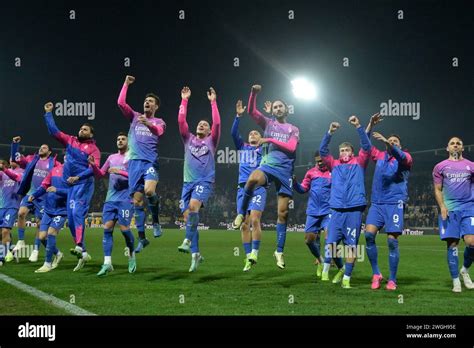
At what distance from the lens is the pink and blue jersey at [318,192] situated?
36.1 ft

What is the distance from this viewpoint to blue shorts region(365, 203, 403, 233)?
8719 millimetres

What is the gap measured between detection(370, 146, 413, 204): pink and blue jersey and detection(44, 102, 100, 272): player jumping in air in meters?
5.07

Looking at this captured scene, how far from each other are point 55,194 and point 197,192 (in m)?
3.41

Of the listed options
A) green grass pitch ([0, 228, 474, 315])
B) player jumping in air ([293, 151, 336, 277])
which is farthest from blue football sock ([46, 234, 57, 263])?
player jumping in air ([293, 151, 336, 277])

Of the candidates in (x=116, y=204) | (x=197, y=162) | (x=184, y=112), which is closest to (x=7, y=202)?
(x=116, y=204)

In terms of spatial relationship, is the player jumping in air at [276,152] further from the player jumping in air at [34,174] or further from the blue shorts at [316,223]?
the player jumping in air at [34,174]

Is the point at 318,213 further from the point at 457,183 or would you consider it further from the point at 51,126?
the point at 51,126

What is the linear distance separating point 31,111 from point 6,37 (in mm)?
8419

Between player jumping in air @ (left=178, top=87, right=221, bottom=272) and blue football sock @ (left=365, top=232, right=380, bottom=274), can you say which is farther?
player jumping in air @ (left=178, top=87, right=221, bottom=272)

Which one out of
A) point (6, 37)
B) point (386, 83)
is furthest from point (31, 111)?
point (386, 83)

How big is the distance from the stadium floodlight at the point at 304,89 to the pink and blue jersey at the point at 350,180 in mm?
30359

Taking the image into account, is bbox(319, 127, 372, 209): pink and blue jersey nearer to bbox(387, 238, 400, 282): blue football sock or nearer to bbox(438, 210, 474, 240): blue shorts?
bbox(387, 238, 400, 282): blue football sock

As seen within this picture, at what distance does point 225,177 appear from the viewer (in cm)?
5269

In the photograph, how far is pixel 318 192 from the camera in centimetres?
1109
